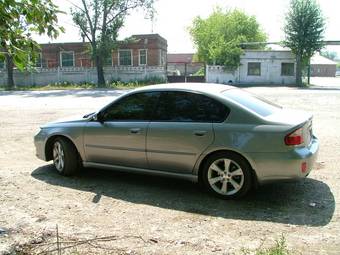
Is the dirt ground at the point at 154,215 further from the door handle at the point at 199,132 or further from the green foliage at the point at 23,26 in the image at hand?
the green foliage at the point at 23,26

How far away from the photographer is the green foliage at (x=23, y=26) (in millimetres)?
3398

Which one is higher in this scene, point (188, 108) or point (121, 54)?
point (121, 54)

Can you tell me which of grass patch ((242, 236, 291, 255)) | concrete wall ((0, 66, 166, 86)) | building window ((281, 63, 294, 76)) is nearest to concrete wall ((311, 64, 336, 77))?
building window ((281, 63, 294, 76))

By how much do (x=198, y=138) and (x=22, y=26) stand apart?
2.82m

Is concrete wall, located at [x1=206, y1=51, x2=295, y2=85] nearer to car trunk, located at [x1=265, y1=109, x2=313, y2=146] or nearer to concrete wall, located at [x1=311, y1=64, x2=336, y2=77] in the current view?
car trunk, located at [x1=265, y1=109, x2=313, y2=146]

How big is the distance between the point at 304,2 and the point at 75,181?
4268cm

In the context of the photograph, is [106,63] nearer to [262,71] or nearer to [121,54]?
[121,54]

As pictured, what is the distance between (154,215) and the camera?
205 inches

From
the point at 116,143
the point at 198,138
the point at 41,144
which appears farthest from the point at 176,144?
the point at 41,144

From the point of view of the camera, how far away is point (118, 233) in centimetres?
462

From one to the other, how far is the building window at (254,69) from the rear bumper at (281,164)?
42.9 meters

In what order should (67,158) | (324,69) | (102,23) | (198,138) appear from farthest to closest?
(324,69), (102,23), (67,158), (198,138)

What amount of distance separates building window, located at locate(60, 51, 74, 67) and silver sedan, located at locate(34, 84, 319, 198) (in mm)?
45905

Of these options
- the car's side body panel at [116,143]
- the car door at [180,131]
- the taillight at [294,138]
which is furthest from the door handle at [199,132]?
the taillight at [294,138]
